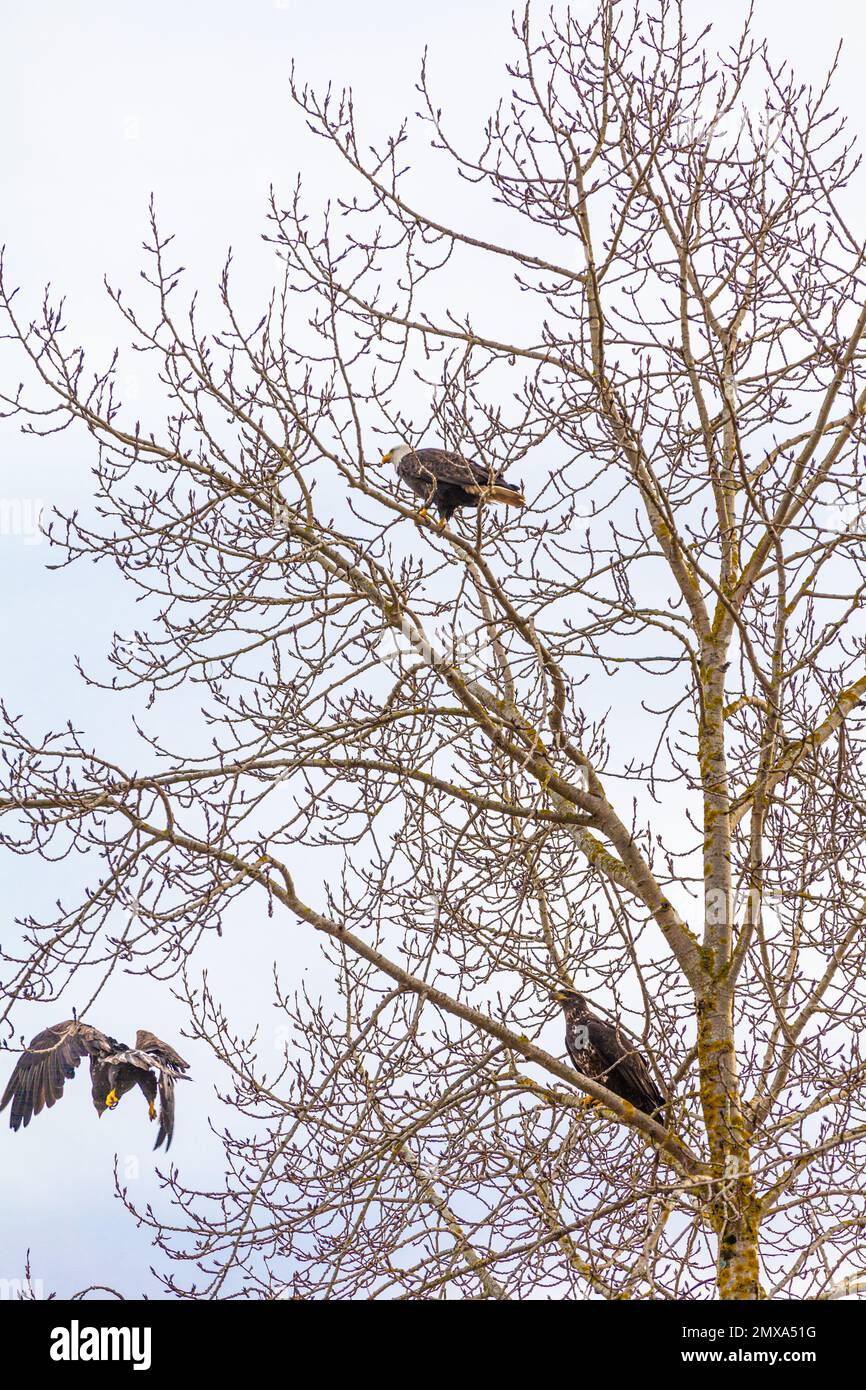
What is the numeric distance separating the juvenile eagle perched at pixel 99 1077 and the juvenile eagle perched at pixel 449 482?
12.1ft

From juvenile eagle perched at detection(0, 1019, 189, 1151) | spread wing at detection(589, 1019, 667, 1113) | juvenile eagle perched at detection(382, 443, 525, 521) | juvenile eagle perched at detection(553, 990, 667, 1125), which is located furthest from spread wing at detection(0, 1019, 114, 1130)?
juvenile eagle perched at detection(382, 443, 525, 521)

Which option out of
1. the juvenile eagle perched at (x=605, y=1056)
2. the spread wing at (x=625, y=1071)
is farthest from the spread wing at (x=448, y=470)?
the spread wing at (x=625, y=1071)

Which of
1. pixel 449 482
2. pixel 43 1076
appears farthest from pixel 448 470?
pixel 43 1076

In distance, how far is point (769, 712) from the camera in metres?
5.98

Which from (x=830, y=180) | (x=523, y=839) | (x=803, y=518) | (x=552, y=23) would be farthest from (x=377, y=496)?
(x=830, y=180)

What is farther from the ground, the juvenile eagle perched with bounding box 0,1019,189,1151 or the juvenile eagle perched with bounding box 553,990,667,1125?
the juvenile eagle perched with bounding box 0,1019,189,1151

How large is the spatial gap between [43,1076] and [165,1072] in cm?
75

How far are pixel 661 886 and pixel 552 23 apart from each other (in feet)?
14.3

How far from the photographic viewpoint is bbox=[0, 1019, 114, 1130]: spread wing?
8.15m

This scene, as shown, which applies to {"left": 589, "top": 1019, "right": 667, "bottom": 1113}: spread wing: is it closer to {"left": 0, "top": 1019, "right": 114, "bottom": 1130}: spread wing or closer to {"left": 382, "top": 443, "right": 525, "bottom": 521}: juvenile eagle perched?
{"left": 382, "top": 443, "right": 525, "bottom": 521}: juvenile eagle perched

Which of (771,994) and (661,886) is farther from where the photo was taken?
(661,886)

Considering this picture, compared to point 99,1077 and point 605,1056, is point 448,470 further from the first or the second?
point 99,1077
